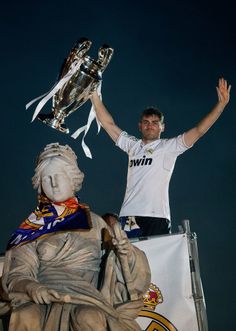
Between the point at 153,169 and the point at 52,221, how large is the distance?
4.87 ft

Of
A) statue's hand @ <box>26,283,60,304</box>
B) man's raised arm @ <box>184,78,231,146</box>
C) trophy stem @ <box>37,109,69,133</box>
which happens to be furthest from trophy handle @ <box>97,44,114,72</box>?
statue's hand @ <box>26,283,60,304</box>

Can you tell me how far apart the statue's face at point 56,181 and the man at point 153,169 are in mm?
1216

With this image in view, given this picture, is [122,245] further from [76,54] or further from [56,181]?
[76,54]

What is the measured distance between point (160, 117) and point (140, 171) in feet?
1.50

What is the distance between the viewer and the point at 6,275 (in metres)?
3.34

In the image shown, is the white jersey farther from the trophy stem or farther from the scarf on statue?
the scarf on statue

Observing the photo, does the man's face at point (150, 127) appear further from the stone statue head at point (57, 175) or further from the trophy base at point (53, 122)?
the stone statue head at point (57, 175)

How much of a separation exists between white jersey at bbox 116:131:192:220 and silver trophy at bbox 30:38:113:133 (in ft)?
1.95

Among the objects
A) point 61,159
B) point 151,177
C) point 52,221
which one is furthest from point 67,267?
point 151,177

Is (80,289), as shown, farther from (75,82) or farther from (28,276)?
(75,82)

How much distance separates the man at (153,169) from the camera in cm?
475

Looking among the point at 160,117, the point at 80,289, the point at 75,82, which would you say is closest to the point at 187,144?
the point at 160,117

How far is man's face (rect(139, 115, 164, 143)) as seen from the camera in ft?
16.4

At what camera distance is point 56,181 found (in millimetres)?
3578
